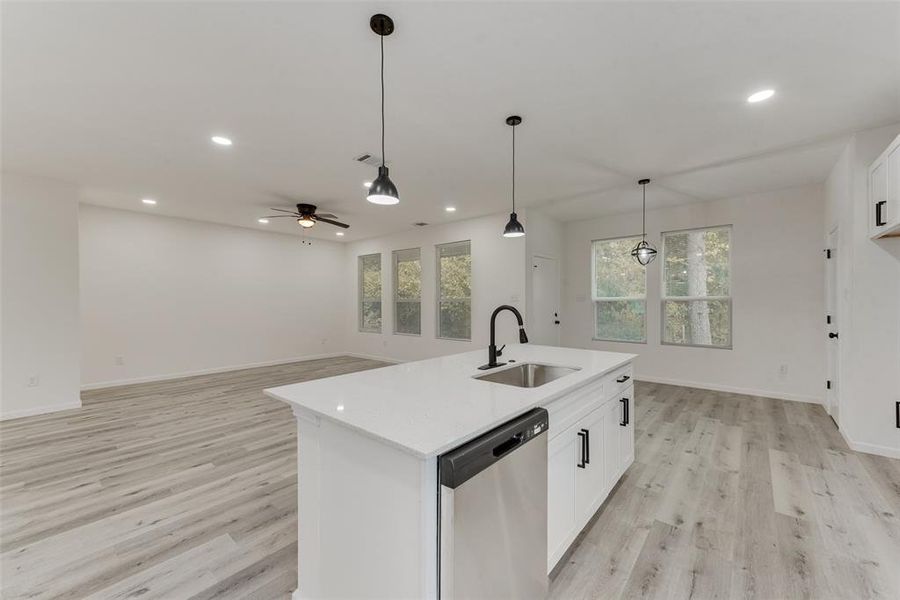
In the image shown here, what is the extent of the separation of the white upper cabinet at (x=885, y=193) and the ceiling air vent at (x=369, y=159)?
391 centimetres

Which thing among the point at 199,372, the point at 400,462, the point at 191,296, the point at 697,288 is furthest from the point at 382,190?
the point at 199,372

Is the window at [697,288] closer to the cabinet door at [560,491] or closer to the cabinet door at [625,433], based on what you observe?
the cabinet door at [625,433]

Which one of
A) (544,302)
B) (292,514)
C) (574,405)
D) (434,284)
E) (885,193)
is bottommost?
(292,514)

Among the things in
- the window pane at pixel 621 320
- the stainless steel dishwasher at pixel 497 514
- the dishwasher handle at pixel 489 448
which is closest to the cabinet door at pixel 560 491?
the stainless steel dishwasher at pixel 497 514

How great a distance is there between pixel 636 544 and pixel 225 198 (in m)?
5.68

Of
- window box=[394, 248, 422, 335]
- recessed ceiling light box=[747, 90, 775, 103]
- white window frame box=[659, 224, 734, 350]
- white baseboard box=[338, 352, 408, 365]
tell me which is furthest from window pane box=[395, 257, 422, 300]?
recessed ceiling light box=[747, 90, 775, 103]

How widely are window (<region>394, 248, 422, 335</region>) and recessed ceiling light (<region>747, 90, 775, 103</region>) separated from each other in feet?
17.4

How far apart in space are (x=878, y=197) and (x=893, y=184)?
1.02 feet

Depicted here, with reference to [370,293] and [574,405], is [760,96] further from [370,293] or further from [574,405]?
[370,293]

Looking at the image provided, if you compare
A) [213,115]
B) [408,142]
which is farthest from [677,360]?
[213,115]

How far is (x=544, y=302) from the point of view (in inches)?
235

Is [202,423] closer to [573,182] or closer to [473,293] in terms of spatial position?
[473,293]

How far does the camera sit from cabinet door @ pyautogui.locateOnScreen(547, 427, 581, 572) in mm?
1625

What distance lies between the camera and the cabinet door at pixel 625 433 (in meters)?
2.44
